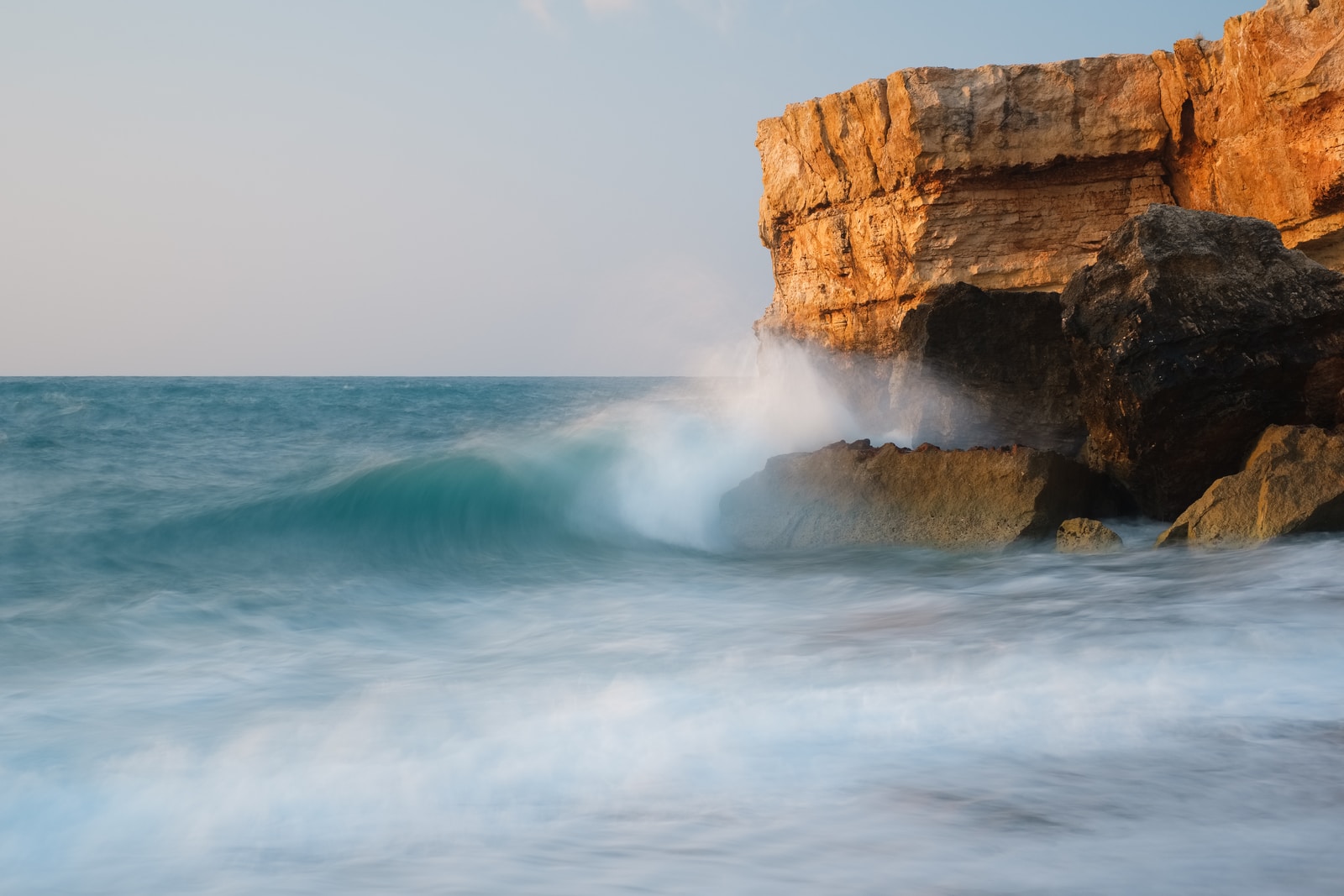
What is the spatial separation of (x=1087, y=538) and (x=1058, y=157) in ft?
16.9

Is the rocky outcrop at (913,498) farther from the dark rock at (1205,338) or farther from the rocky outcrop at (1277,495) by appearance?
the rocky outcrop at (1277,495)

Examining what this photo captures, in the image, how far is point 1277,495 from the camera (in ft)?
18.7

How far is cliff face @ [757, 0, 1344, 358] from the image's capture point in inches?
321

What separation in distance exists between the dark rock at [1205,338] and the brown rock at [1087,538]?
65 centimetres

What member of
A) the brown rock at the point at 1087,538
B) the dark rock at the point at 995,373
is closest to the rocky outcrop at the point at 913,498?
the brown rock at the point at 1087,538

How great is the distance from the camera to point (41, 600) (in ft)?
21.6

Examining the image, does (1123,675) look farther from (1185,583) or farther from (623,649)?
(623,649)

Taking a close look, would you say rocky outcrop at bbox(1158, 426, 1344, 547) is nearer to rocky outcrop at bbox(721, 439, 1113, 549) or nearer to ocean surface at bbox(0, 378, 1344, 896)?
ocean surface at bbox(0, 378, 1344, 896)

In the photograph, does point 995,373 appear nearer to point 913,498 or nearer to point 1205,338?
point 913,498

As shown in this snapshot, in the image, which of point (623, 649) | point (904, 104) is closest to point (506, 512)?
point (623, 649)

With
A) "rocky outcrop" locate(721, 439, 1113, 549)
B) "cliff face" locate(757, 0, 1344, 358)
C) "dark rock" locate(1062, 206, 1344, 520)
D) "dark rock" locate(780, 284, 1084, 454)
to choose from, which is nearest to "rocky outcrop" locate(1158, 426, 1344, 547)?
"dark rock" locate(1062, 206, 1344, 520)

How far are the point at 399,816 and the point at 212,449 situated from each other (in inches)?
595

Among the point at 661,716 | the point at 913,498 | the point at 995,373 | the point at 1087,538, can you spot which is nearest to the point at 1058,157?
the point at 995,373

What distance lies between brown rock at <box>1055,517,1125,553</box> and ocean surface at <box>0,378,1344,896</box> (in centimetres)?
13
